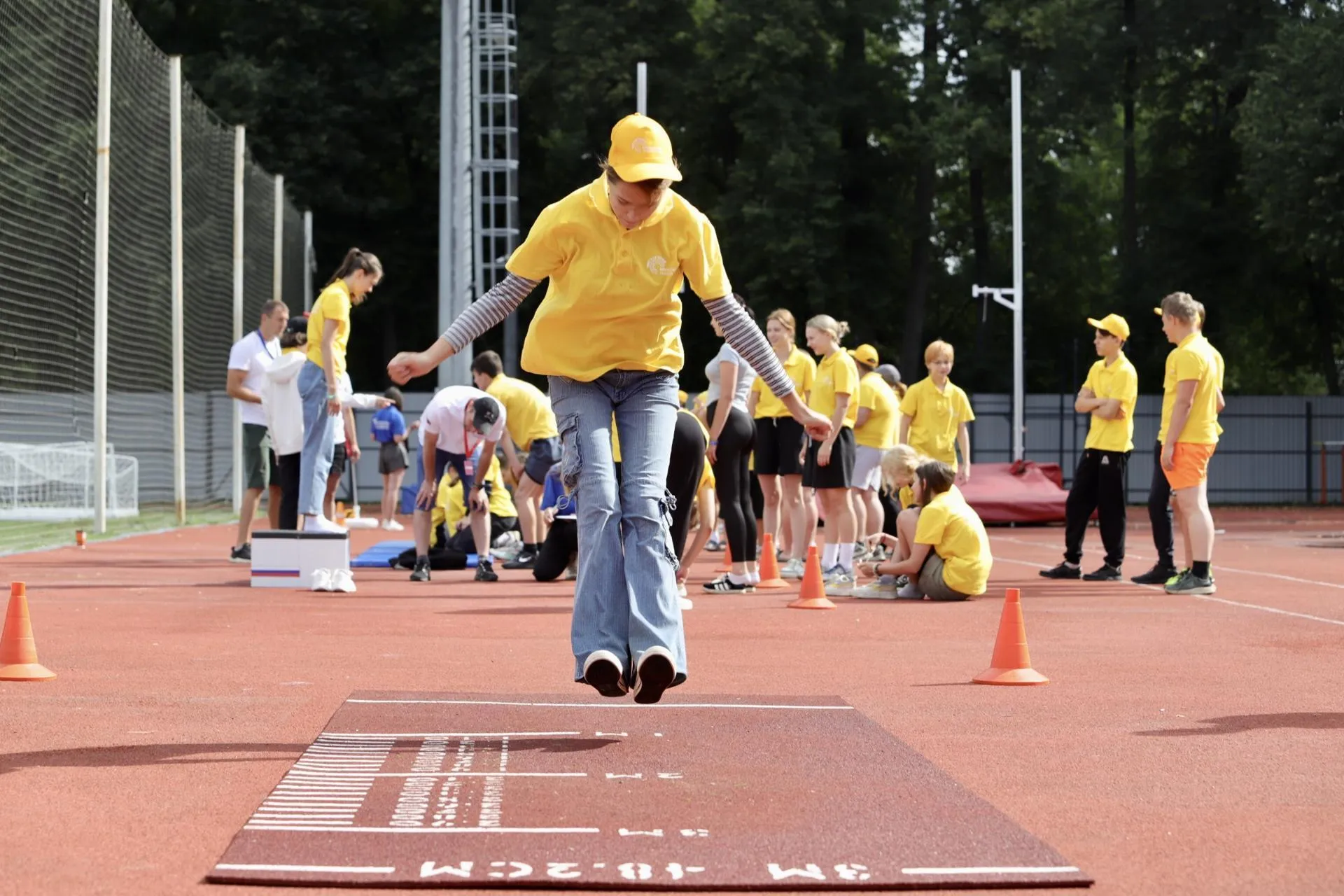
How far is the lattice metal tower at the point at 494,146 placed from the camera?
30.4 meters

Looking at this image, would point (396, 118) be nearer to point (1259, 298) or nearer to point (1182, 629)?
point (1259, 298)

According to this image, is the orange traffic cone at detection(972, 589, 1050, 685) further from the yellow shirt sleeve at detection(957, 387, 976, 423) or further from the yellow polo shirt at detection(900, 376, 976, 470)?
the yellow shirt sleeve at detection(957, 387, 976, 423)

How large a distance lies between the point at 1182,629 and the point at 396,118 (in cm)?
3440

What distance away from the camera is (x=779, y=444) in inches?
547

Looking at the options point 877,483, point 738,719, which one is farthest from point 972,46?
point 738,719

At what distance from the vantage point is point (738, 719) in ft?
20.5

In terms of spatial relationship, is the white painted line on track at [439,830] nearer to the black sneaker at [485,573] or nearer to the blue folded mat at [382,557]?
the black sneaker at [485,573]

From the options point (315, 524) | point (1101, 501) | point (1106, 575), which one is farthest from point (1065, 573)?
point (315, 524)

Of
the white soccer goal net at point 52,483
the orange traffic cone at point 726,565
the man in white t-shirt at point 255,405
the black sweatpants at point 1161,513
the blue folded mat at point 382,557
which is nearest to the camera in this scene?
the black sweatpants at point 1161,513

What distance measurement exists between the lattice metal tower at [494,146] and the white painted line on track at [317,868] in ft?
79.9

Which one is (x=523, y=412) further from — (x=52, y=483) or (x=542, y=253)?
(x=52, y=483)

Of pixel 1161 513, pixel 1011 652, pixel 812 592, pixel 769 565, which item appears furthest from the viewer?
pixel 1161 513

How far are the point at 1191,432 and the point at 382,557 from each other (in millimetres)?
6696

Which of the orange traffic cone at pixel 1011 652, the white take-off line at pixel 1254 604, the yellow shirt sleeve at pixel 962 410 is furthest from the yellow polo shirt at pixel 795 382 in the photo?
the orange traffic cone at pixel 1011 652
